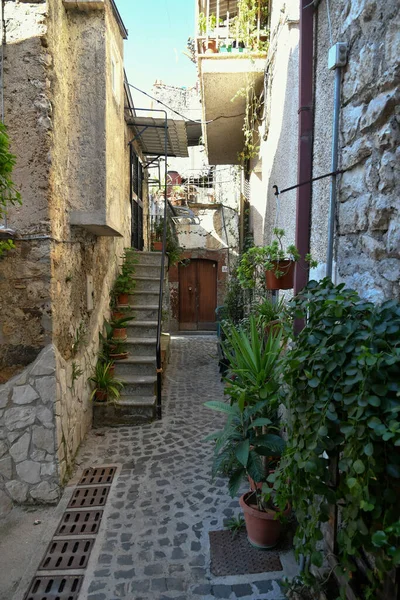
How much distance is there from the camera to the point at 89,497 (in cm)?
293

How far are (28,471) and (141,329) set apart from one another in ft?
8.63

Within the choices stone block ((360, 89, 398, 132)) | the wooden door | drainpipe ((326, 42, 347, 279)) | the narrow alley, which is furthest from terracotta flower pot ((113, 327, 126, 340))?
the wooden door

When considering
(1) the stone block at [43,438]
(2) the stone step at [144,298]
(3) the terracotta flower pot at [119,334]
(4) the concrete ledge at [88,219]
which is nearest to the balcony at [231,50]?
(4) the concrete ledge at [88,219]

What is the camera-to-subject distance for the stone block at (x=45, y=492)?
9.43 ft

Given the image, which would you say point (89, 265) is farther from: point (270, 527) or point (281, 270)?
point (270, 527)

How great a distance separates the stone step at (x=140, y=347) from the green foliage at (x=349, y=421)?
11.7ft

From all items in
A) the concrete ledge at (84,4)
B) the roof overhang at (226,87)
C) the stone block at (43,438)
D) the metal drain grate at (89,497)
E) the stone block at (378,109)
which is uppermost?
the roof overhang at (226,87)

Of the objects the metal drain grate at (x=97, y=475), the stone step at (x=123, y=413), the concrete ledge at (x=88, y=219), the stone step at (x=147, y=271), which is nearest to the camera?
the metal drain grate at (x=97, y=475)

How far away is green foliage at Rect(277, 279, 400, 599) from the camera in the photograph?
105 centimetres

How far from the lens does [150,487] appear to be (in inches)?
120

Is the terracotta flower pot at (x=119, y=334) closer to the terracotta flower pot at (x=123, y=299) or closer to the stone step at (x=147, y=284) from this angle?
the terracotta flower pot at (x=123, y=299)

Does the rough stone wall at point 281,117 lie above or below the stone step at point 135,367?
above

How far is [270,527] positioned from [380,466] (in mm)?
1564

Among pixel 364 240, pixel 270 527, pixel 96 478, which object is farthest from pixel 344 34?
pixel 96 478
